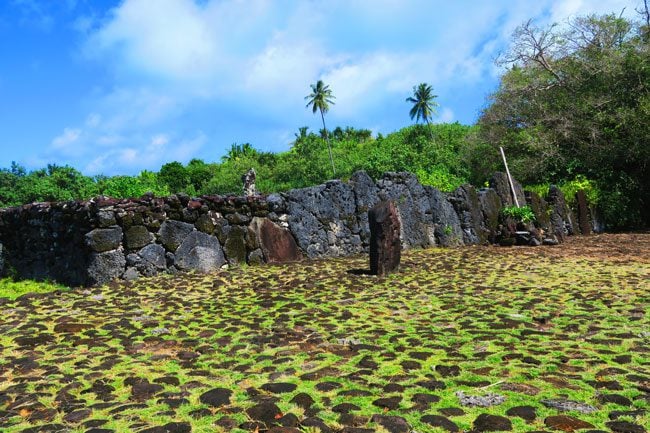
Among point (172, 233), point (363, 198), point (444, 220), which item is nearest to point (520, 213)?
point (444, 220)

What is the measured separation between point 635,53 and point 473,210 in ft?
45.6

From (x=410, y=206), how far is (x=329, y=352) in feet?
37.4

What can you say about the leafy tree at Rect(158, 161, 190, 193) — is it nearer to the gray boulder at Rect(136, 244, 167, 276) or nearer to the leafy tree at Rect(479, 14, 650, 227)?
the leafy tree at Rect(479, 14, 650, 227)

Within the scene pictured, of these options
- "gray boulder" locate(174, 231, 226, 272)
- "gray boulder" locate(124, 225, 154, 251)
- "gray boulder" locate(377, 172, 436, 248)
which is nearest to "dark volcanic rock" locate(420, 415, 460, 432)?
"gray boulder" locate(124, 225, 154, 251)

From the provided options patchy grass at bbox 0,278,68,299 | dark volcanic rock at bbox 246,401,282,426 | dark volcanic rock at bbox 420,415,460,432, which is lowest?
dark volcanic rock at bbox 420,415,460,432

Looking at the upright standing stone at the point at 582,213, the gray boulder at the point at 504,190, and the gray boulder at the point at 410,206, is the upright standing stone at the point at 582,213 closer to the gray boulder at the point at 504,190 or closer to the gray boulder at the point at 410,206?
the gray boulder at the point at 504,190

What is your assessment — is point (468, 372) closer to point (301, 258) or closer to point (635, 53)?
point (301, 258)

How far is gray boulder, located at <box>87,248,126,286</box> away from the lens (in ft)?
35.6

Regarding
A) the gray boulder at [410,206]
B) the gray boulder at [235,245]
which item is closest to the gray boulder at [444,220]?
the gray boulder at [410,206]

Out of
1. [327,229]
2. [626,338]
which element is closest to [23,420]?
[626,338]

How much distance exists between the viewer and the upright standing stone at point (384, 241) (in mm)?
11398

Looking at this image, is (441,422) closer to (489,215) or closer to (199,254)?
(199,254)

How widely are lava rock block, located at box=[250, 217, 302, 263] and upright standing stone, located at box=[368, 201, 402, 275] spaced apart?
10.7ft

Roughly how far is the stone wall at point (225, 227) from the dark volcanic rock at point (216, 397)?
7.34m
